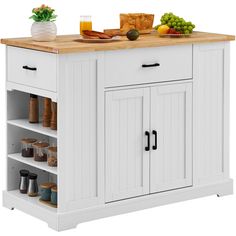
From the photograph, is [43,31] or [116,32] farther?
[116,32]

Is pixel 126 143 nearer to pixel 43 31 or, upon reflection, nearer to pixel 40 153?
pixel 40 153

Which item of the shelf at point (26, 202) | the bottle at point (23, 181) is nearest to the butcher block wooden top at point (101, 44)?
the bottle at point (23, 181)

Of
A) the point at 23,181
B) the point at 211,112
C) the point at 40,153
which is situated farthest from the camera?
the point at 211,112

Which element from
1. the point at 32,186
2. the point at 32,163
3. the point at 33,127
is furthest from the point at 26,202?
the point at 33,127

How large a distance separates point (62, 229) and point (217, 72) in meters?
1.69

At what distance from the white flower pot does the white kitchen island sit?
76mm

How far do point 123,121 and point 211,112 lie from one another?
82 centimetres

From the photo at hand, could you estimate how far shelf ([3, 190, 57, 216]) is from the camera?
6344mm

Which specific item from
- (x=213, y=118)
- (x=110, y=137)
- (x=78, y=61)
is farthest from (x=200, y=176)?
(x=78, y=61)

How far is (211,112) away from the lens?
6941 millimetres

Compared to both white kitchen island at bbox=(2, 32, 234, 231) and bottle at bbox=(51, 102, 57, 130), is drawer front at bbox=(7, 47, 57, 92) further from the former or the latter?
bottle at bbox=(51, 102, 57, 130)

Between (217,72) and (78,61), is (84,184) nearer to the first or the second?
(78,61)

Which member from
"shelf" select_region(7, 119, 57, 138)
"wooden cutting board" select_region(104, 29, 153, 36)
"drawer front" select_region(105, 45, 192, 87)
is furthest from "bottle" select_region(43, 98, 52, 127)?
"wooden cutting board" select_region(104, 29, 153, 36)

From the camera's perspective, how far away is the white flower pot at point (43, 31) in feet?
21.1
